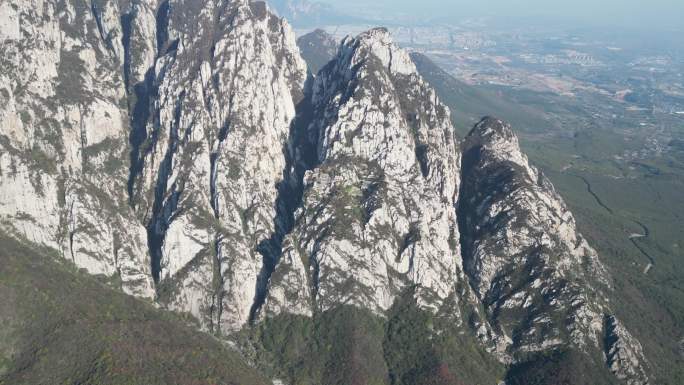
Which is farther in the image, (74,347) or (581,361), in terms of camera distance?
(581,361)

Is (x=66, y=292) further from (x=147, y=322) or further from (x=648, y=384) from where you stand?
(x=648, y=384)

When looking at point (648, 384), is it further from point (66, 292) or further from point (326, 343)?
point (66, 292)

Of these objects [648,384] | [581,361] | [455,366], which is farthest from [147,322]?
[648,384]

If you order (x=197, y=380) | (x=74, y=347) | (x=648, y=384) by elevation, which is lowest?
(x=648, y=384)

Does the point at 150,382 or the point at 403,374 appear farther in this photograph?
the point at 403,374

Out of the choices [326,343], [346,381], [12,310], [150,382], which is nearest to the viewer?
[150,382]

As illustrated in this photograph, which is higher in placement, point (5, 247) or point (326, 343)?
point (5, 247)

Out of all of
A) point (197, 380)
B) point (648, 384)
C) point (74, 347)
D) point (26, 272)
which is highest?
point (26, 272)

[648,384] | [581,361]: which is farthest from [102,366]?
[648,384]

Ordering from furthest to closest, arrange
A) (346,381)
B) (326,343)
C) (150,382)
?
(326,343)
(346,381)
(150,382)
